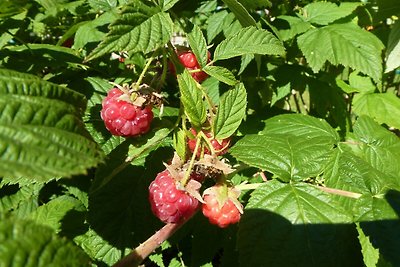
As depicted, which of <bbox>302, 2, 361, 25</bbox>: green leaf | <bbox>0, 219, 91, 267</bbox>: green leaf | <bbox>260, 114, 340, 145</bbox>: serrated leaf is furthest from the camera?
<bbox>302, 2, 361, 25</bbox>: green leaf

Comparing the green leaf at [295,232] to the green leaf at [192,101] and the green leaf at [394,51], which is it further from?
the green leaf at [394,51]

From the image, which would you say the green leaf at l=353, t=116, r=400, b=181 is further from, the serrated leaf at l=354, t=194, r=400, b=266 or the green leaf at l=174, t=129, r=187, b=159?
the green leaf at l=174, t=129, r=187, b=159

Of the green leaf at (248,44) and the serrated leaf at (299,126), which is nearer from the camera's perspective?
the green leaf at (248,44)

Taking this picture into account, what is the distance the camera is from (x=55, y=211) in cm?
131

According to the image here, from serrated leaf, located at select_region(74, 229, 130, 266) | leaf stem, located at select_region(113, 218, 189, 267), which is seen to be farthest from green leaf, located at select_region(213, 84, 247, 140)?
serrated leaf, located at select_region(74, 229, 130, 266)

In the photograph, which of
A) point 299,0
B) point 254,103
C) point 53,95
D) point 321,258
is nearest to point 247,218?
point 321,258

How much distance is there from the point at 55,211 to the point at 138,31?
0.61 meters

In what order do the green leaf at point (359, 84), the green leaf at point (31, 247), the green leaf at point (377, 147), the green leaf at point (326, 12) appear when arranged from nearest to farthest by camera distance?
the green leaf at point (31, 247), the green leaf at point (377, 147), the green leaf at point (326, 12), the green leaf at point (359, 84)

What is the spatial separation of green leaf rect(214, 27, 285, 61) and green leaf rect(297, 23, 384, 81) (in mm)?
627

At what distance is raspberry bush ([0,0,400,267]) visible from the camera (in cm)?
57

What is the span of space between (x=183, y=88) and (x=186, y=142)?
125 mm

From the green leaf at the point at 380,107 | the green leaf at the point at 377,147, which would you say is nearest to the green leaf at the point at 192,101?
the green leaf at the point at 377,147

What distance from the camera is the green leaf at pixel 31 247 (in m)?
0.45

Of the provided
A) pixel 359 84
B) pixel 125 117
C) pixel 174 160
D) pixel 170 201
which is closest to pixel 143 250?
pixel 170 201
